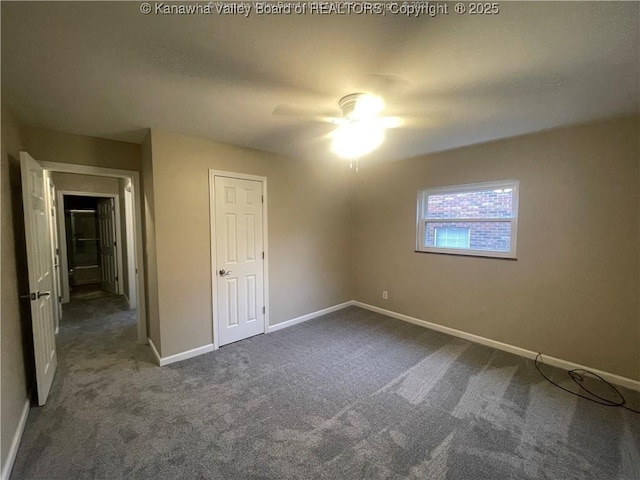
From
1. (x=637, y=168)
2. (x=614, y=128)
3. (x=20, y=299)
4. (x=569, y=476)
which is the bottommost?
(x=569, y=476)

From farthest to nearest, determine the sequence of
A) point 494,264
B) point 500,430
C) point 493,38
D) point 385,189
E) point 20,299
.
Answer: point 385,189 < point 494,264 < point 20,299 < point 500,430 < point 493,38

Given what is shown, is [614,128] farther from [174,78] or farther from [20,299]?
[20,299]

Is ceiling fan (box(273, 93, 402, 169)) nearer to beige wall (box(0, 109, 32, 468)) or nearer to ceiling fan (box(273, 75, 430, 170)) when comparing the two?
ceiling fan (box(273, 75, 430, 170))

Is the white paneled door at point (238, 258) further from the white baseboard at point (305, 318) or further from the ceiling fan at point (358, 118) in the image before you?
the ceiling fan at point (358, 118)

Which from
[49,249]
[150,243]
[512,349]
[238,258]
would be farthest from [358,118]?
[49,249]

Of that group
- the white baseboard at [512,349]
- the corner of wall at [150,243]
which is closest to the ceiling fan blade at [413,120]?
the corner of wall at [150,243]

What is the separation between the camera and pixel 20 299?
224 cm

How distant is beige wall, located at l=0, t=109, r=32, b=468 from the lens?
5.45 ft

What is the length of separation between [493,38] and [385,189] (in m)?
2.80

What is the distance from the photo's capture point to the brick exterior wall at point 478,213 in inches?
122

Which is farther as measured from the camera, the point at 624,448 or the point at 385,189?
the point at 385,189

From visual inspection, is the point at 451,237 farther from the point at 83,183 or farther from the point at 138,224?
the point at 83,183

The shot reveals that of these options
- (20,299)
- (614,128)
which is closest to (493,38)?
(614,128)

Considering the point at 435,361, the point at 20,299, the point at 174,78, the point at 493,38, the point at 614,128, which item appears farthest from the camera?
the point at 435,361
